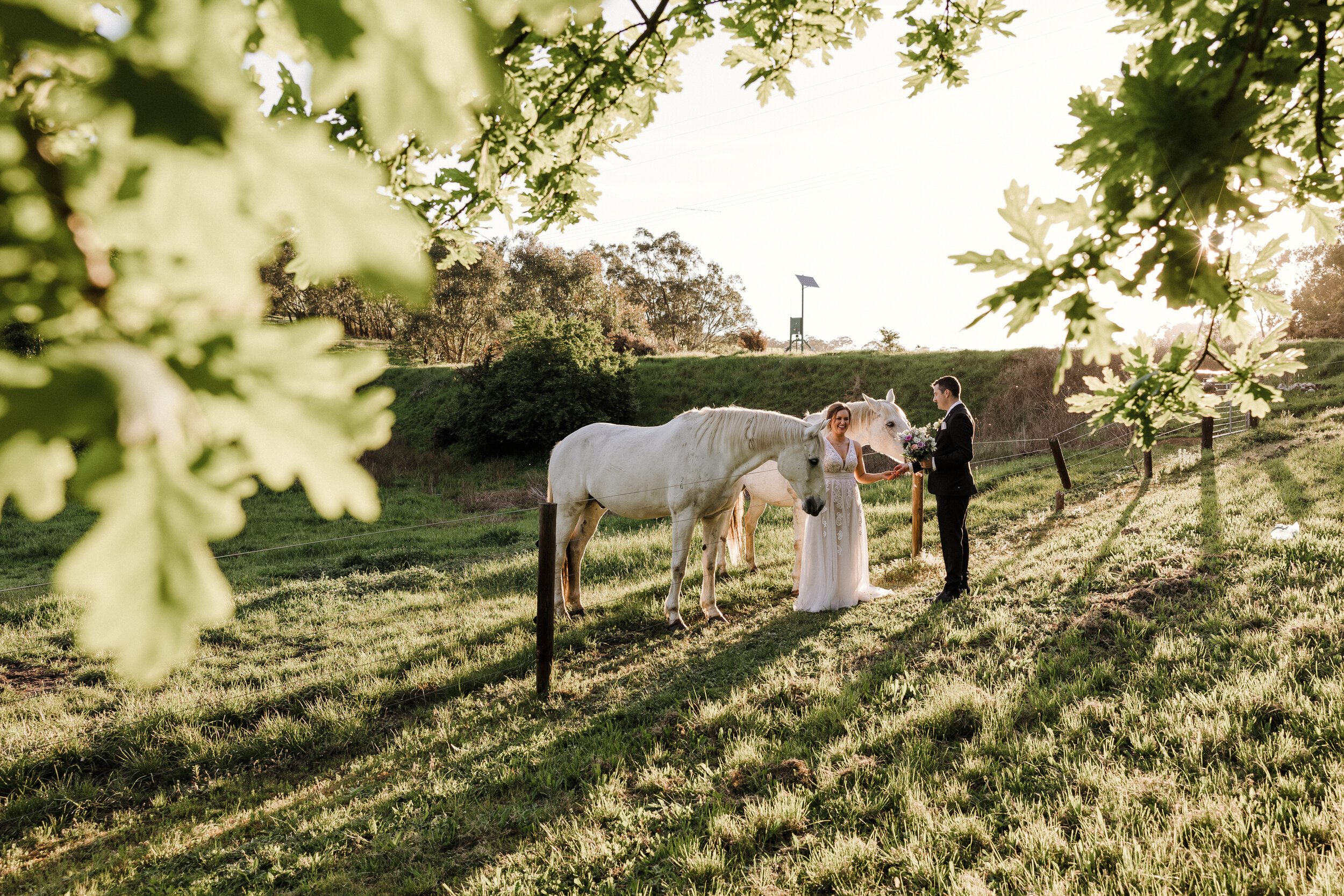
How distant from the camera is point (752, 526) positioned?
908cm

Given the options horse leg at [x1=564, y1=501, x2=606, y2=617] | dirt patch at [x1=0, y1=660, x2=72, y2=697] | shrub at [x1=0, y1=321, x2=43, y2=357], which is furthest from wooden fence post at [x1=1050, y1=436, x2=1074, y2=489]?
dirt patch at [x1=0, y1=660, x2=72, y2=697]

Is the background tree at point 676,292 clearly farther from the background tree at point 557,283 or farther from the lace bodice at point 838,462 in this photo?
the lace bodice at point 838,462

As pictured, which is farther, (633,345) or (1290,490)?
(633,345)

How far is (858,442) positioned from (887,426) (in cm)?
41

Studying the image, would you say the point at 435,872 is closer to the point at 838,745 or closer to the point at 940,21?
the point at 838,745

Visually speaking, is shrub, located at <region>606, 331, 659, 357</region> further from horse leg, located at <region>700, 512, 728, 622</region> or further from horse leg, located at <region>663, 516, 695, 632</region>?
horse leg, located at <region>663, 516, 695, 632</region>

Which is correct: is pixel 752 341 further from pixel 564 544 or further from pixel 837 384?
pixel 564 544

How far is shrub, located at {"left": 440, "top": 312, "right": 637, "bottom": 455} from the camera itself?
21922 millimetres

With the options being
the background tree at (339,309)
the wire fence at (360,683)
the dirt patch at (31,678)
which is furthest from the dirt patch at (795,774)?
the background tree at (339,309)

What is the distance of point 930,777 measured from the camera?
346 cm

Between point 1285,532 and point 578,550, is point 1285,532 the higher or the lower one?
the higher one

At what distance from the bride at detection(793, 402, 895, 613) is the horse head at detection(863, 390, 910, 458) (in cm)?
108

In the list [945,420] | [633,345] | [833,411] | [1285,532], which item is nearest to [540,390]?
[633,345]

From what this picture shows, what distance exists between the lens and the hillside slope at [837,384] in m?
19.7
